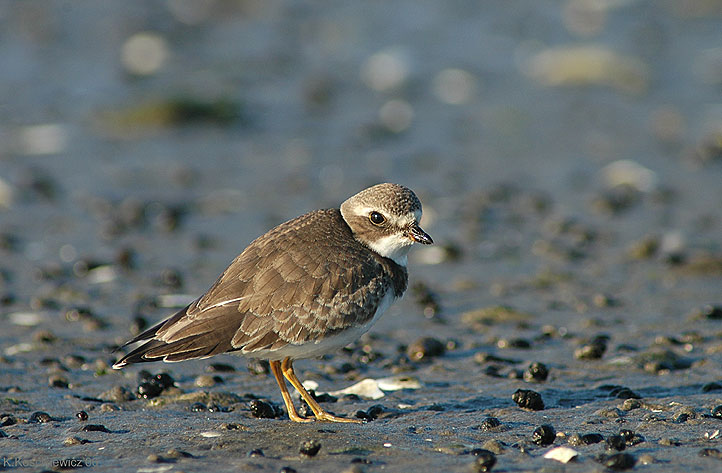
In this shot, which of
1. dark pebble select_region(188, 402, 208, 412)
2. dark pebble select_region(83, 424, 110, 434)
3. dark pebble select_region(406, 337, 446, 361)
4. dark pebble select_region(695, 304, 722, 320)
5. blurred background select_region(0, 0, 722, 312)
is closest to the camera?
dark pebble select_region(83, 424, 110, 434)

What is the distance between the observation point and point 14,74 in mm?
15586

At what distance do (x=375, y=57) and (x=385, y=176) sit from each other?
15.3 feet

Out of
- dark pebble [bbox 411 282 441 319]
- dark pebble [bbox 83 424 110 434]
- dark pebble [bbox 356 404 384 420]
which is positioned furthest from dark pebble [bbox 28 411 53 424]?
dark pebble [bbox 411 282 441 319]

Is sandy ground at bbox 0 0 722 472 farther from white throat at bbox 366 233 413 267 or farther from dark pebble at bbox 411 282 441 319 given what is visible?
white throat at bbox 366 233 413 267

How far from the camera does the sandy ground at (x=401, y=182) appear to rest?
561cm

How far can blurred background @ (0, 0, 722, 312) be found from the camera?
1058 centimetres

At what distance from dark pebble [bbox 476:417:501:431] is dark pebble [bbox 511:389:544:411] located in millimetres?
406

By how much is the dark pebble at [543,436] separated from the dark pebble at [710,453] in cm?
77

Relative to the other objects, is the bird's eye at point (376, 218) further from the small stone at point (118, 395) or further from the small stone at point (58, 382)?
the small stone at point (58, 382)

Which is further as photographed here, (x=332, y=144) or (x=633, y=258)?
(x=332, y=144)

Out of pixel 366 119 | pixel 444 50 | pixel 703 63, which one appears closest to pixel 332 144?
pixel 366 119

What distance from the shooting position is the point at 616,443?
5.09 m

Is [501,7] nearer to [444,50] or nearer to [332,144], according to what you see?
[444,50]

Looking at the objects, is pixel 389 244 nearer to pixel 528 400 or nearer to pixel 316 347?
pixel 316 347
